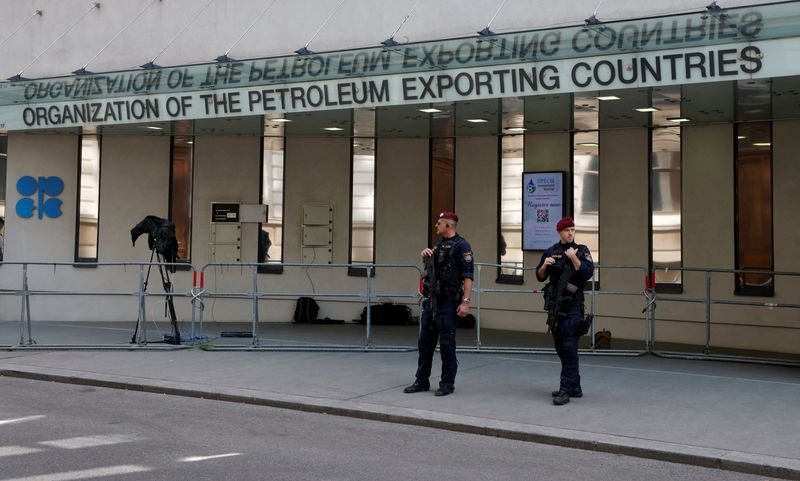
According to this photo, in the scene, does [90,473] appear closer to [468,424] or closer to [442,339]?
[468,424]

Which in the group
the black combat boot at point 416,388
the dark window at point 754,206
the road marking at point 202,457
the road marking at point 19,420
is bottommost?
the road marking at point 202,457

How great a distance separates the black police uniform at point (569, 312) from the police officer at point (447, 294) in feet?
2.87

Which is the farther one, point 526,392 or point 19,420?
point 526,392

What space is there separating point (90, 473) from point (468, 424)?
10.8ft

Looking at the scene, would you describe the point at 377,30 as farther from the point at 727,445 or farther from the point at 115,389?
the point at 727,445

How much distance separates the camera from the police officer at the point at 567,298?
Answer: 952 cm

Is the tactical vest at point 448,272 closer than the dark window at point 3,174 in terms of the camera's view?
Yes

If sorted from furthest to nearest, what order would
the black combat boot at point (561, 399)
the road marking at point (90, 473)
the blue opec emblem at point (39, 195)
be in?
1. the blue opec emblem at point (39, 195)
2. the black combat boot at point (561, 399)
3. the road marking at point (90, 473)

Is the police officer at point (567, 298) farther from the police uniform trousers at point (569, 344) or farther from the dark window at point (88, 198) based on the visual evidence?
the dark window at point (88, 198)

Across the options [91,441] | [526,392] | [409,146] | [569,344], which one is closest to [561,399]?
[569,344]

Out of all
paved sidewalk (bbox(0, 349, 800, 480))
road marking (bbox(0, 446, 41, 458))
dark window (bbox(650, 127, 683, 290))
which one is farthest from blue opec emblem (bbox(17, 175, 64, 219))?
road marking (bbox(0, 446, 41, 458))

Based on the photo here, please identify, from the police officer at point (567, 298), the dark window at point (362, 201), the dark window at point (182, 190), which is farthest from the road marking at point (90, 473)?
the dark window at point (182, 190)

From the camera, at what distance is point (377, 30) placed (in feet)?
45.7

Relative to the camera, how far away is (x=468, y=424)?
855cm
